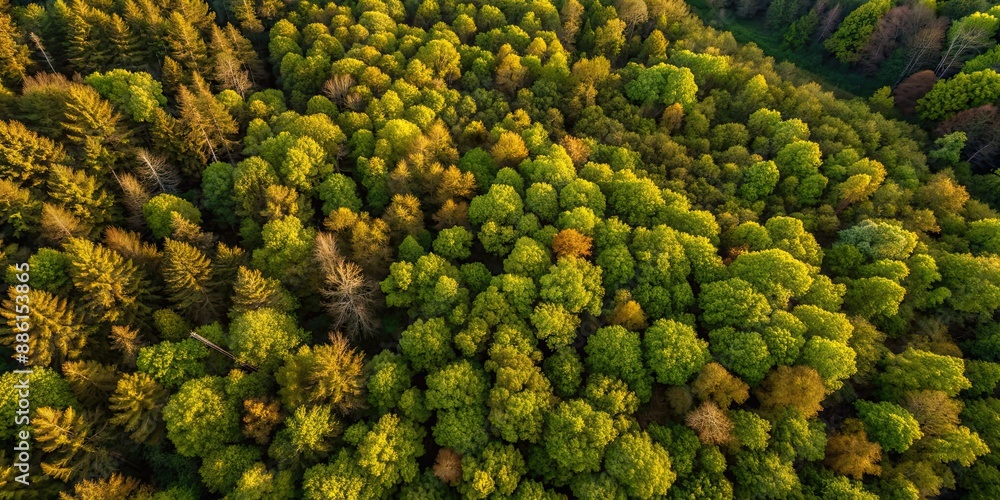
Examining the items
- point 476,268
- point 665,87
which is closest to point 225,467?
point 476,268

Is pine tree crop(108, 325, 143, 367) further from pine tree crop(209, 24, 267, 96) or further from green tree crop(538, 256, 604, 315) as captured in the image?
pine tree crop(209, 24, 267, 96)

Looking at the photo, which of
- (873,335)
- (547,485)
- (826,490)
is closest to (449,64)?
(547,485)

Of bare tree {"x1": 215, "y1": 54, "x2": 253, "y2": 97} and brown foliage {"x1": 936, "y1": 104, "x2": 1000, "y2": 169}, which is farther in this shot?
brown foliage {"x1": 936, "y1": 104, "x2": 1000, "y2": 169}

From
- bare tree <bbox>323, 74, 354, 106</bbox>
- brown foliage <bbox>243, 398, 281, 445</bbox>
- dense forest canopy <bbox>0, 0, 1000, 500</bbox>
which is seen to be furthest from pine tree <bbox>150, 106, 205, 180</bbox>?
brown foliage <bbox>243, 398, 281, 445</bbox>

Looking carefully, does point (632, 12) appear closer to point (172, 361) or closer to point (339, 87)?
point (339, 87)

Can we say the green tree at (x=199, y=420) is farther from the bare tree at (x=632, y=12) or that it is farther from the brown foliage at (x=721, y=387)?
the bare tree at (x=632, y=12)

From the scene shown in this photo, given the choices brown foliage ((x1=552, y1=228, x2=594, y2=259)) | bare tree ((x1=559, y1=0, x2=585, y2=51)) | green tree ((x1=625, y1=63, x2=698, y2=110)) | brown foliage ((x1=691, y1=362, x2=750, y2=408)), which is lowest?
brown foliage ((x1=691, y1=362, x2=750, y2=408))
